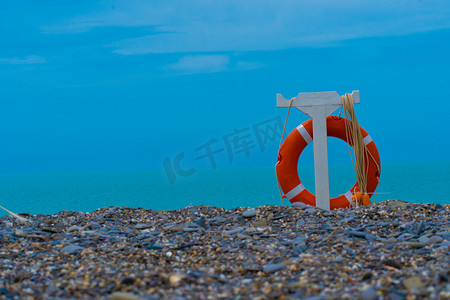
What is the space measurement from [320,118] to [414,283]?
4.41 m

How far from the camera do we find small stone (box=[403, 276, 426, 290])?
3.04 m

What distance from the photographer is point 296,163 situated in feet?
24.6

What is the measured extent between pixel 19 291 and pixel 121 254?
1.11 m

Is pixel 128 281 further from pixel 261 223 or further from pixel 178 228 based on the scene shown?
pixel 261 223

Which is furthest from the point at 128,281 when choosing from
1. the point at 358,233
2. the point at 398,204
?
the point at 398,204

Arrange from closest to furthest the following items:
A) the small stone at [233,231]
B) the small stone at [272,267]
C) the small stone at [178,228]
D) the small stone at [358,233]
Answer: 1. the small stone at [272,267]
2. the small stone at [358,233]
3. the small stone at [233,231]
4. the small stone at [178,228]

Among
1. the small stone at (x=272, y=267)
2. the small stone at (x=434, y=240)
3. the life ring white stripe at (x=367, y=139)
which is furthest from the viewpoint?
the life ring white stripe at (x=367, y=139)

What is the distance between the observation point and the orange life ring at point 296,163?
743 centimetres

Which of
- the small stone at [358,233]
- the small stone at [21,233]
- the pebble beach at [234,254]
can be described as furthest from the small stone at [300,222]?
the small stone at [21,233]

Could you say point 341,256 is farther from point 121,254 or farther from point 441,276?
point 121,254

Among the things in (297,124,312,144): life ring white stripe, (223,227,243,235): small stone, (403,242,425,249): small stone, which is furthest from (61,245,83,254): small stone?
(297,124,312,144): life ring white stripe

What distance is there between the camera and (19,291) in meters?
3.30

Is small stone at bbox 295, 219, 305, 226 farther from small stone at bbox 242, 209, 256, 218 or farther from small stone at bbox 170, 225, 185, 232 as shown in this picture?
Result: small stone at bbox 170, 225, 185, 232

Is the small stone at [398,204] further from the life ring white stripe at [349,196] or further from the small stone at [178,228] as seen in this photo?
the small stone at [178,228]
